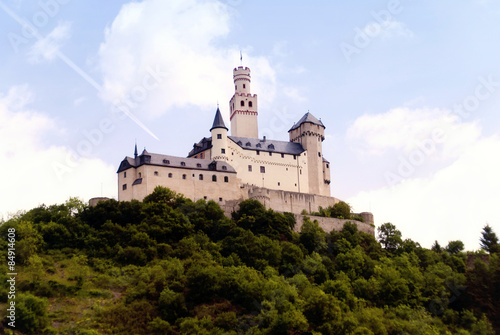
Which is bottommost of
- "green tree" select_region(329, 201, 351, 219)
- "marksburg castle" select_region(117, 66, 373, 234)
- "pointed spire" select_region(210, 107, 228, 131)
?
"green tree" select_region(329, 201, 351, 219)

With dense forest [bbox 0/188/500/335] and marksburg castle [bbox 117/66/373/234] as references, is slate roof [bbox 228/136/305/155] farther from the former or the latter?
dense forest [bbox 0/188/500/335]

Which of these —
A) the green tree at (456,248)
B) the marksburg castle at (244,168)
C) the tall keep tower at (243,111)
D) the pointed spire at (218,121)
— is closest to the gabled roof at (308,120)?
the marksburg castle at (244,168)

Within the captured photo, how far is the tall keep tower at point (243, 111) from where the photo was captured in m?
82.7

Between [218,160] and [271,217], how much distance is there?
936 centimetres

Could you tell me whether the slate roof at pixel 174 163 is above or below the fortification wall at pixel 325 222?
above

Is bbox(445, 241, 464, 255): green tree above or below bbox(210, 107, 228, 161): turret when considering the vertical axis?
below

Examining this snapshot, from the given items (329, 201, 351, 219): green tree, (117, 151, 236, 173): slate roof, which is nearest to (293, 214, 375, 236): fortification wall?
(329, 201, 351, 219): green tree

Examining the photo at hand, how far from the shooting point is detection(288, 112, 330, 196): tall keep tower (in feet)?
263

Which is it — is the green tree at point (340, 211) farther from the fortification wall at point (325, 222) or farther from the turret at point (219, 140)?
the turret at point (219, 140)

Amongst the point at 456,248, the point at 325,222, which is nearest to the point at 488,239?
the point at 456,248

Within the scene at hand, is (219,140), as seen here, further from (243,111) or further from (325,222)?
(325,222)

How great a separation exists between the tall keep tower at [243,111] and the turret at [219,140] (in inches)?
259

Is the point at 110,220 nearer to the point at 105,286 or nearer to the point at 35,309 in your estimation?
the point at 105,286

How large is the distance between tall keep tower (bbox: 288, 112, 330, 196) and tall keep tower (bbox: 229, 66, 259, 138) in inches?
186
